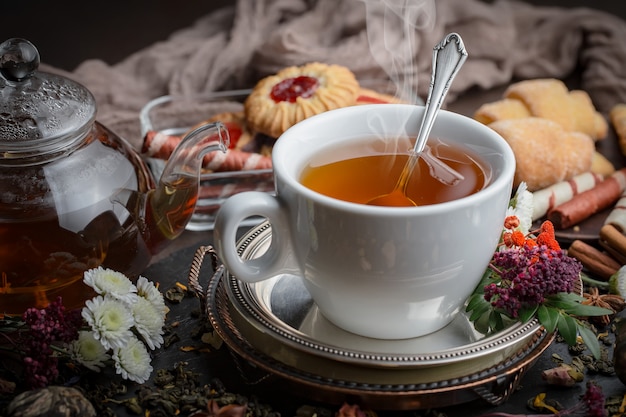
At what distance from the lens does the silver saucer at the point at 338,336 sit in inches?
47.9

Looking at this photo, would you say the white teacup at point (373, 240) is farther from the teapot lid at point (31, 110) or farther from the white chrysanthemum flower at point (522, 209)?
the teapot lid at point (31, 110)

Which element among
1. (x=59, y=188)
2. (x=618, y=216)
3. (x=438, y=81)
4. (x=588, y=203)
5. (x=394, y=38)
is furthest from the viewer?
(x=394, y=38)

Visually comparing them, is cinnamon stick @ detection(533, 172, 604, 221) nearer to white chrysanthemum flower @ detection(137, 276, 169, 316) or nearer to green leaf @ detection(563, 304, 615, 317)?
green leaf @ detection(563, 304, 615, 317)

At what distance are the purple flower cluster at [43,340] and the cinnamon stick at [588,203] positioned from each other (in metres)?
1.16

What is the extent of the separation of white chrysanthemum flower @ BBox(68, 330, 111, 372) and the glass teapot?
0.21m

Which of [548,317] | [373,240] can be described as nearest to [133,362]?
[373,240]

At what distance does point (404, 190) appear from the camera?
1.31m

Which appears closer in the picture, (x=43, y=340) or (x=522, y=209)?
(x=43, y=340)

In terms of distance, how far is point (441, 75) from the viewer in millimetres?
1416

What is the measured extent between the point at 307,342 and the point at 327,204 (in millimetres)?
222

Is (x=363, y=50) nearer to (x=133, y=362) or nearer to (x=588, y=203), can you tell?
(x=588, y=203)

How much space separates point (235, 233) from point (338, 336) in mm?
243

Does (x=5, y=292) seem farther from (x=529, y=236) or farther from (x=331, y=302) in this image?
(x=529, y=236)

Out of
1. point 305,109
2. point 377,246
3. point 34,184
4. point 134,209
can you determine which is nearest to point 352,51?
point 305,109
